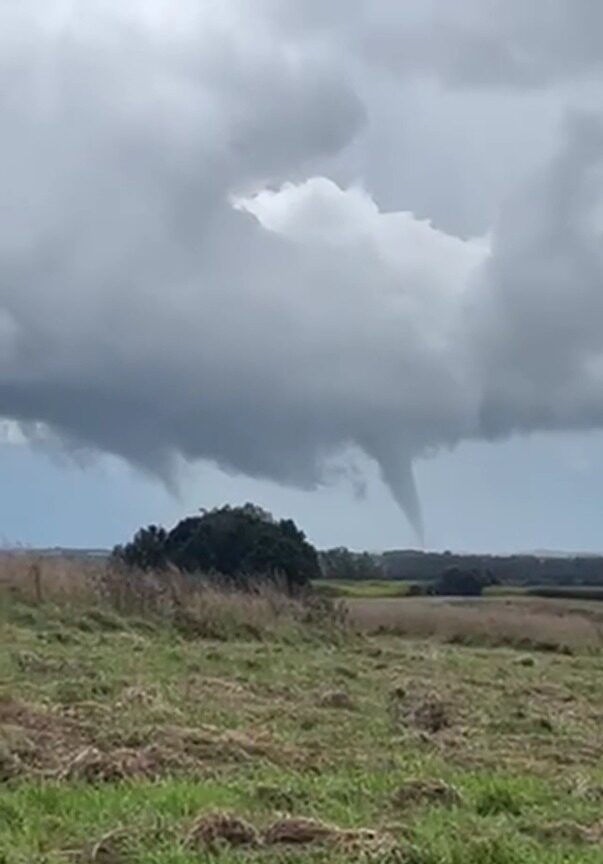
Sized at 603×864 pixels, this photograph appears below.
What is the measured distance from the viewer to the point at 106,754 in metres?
10.5

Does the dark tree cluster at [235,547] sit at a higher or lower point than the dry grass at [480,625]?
higher

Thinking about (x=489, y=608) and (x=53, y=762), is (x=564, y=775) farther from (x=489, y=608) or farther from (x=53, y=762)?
(x=489, y=608)

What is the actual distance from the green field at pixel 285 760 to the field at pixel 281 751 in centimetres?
2

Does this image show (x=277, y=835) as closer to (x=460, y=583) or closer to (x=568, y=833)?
(x=568, y=833)

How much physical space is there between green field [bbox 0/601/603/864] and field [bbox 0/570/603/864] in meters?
0.02

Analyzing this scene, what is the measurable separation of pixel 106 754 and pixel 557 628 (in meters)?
23.7

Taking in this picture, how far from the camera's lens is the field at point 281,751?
7.91 meters

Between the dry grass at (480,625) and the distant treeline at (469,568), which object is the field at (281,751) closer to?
the dry grass at (480,625)

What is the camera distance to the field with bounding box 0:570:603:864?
791 cm

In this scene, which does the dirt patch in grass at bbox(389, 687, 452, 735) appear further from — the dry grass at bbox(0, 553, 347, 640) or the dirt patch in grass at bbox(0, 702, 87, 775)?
the dry grass at bbox(0, 553, 347, 640)

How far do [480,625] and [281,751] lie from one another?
825 inches

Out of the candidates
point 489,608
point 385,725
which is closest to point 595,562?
point 489,608

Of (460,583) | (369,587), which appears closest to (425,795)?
(460,583)

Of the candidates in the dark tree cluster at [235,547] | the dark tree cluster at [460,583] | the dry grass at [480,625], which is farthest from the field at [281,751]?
the dark tree cluster at [460,583]
